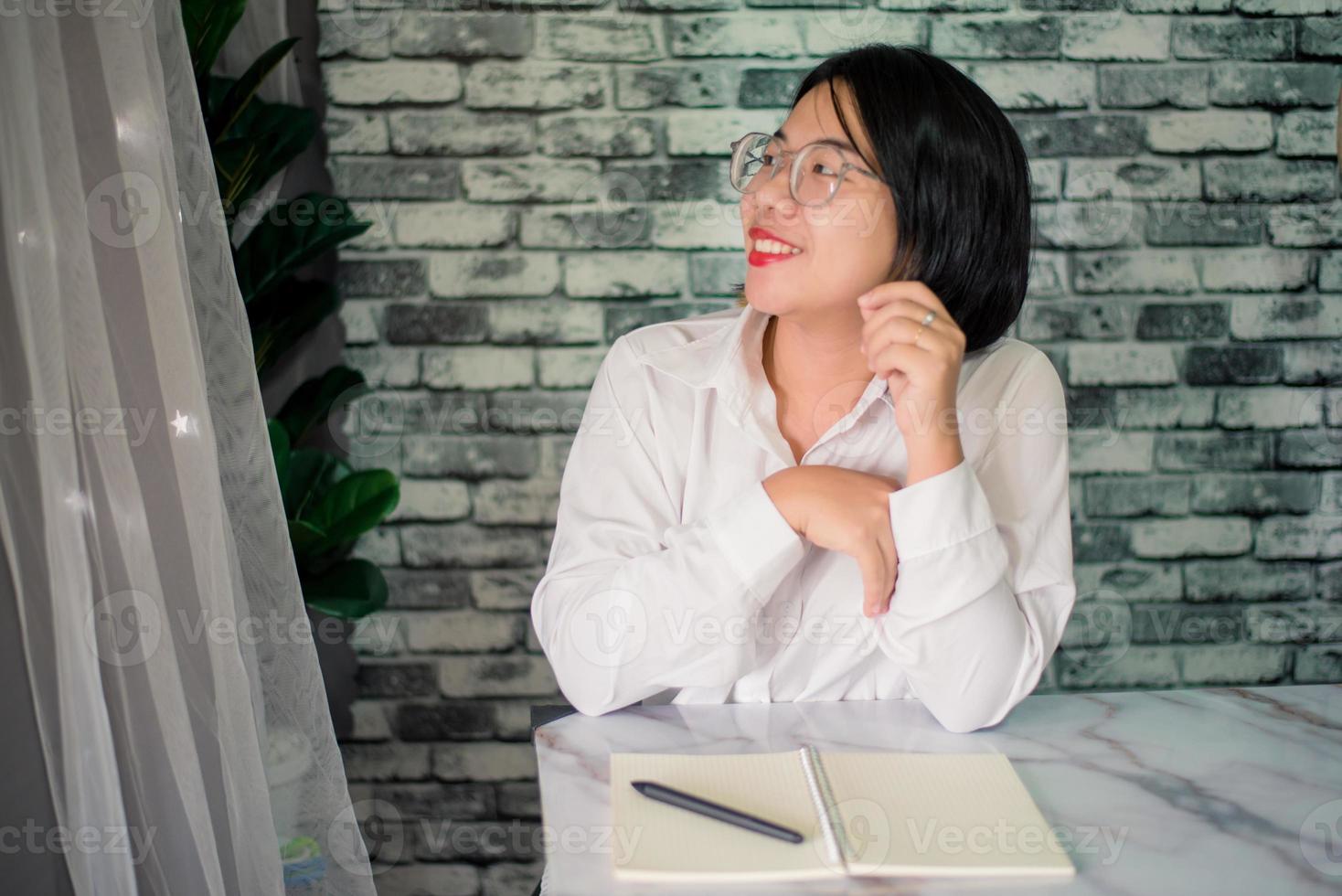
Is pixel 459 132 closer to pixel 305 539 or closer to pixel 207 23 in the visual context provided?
pixel 207 23

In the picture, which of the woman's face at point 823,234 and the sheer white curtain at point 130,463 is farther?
the woman's face at point 823,234

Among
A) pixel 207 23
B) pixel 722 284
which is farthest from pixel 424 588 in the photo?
pixel 207 23

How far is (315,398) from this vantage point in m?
1.78

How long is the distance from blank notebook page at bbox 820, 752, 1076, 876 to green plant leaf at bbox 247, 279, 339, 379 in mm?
1205

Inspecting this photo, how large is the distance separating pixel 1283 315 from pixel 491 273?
140cm

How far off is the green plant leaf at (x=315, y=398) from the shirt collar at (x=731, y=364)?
0.69 m

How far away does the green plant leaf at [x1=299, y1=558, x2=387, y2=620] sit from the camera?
1.59 metres

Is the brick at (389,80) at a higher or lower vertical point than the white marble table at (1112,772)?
higher

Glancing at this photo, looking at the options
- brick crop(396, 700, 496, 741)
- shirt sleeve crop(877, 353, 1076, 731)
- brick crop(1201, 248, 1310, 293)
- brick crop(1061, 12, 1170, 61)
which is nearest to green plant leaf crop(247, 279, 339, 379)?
brick crop(396, 700, 496, 741)

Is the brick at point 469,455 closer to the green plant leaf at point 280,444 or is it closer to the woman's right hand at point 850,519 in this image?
the green plant leaf at point 280,444

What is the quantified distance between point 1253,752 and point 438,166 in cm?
145

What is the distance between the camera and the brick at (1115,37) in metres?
1.87

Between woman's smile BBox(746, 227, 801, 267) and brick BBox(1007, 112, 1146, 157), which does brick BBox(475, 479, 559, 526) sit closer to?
woman's smile BBox(746, 227, 801, 267)

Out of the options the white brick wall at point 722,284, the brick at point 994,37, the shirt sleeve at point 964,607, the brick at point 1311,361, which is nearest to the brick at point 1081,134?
the white brick wall at point 722,284
